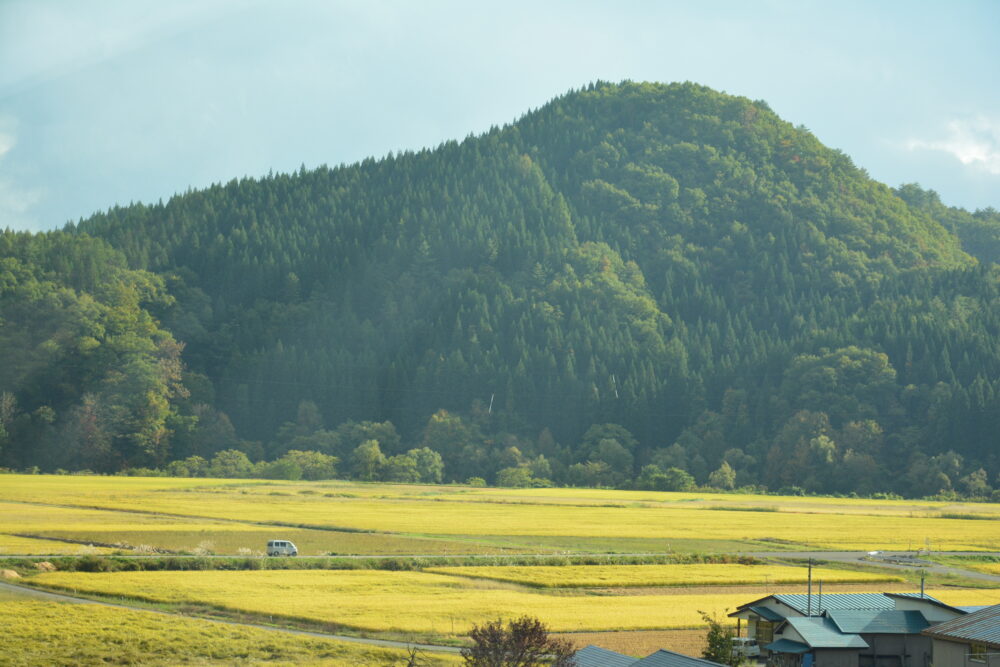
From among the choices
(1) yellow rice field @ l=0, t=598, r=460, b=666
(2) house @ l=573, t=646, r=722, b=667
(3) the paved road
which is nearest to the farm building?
(2) house @ l=573, t=646, r=722, b=667

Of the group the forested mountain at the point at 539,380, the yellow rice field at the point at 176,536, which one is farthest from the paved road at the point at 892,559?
the forested mountain at the point at 539,380

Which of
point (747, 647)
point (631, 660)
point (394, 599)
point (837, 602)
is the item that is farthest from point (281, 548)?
point (631, 660)

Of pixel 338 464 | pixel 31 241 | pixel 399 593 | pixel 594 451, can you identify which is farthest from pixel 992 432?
pixel 31 241

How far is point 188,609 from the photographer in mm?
48219

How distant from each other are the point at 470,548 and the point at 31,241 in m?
130

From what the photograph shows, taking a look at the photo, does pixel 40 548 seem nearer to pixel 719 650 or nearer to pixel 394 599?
pixel 394 599

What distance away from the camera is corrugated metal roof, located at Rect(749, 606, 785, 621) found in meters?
44.0

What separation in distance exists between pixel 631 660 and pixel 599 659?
Result: 121cm

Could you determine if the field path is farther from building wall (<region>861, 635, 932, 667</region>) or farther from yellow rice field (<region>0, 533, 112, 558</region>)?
building wall (<region>861, 635, 932, 667</region>)

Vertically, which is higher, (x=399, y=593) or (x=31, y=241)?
(x=31, y=241)

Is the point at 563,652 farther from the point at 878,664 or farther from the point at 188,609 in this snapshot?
the point at 188,609

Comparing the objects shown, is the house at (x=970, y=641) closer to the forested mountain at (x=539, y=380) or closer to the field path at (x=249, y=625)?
the field path at (x=249, y=625)

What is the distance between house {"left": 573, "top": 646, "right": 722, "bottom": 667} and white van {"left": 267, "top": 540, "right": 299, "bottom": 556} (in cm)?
3249

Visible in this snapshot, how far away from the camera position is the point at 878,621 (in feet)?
141
